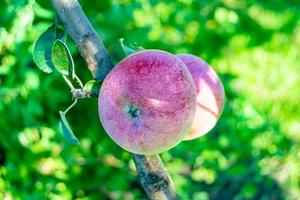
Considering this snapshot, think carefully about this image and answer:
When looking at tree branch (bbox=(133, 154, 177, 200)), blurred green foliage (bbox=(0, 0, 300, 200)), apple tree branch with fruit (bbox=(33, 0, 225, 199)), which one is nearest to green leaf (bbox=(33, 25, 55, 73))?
apple tree branch with fruit (bbox=(33, 0, 225, 199))

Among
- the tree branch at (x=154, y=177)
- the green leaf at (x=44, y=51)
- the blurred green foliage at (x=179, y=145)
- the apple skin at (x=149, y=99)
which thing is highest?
the green leaf at (x=44, y=51)

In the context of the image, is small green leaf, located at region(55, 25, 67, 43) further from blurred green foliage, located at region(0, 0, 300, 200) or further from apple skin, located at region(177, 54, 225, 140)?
blurred green foliage, located at region(0, 0, 300, 200)

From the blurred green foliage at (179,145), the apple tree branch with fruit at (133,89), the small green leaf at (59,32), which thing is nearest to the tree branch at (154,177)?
the apple tree branch with fruit at (133,89)

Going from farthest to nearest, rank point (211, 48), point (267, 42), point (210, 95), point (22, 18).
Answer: point (267, 42) → point (211, 48) → point (22, 18) → point (210, 95)

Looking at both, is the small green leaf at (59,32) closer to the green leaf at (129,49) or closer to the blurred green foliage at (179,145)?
the green leaf at (129,49)

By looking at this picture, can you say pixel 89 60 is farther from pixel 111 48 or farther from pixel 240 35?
pixel 240 35

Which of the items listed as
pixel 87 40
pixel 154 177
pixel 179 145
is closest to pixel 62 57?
pixel 87 40

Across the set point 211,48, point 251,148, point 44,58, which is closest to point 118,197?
point 251,148
